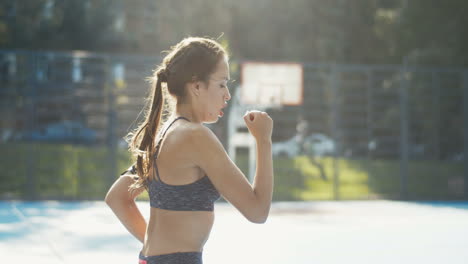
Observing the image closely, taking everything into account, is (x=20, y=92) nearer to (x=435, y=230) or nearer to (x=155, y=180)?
(x=435, y=230)

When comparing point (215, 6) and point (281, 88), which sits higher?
point (215, 6)

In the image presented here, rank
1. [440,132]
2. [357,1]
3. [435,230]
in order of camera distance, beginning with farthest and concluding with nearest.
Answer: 1. [357,1]
2. [440,132]
3. [435,230]

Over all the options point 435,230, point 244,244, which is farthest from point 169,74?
point 435,230

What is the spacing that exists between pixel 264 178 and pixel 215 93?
0.99ft

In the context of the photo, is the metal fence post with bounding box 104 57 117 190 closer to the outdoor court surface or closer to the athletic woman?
the outdoor court surface

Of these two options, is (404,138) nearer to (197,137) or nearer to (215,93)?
(215,93)

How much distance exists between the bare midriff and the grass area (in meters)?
8.88

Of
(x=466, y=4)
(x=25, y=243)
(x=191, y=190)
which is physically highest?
(x=466, y=4)

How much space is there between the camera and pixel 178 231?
6.12 feet

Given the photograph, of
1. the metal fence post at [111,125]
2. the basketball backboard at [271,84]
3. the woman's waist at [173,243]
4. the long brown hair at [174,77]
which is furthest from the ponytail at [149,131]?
the basketball backboard at [271,84]

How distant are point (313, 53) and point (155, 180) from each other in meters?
23.3

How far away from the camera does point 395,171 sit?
784 inches

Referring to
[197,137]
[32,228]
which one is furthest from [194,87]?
[32,228]

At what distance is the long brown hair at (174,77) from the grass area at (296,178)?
874cm
